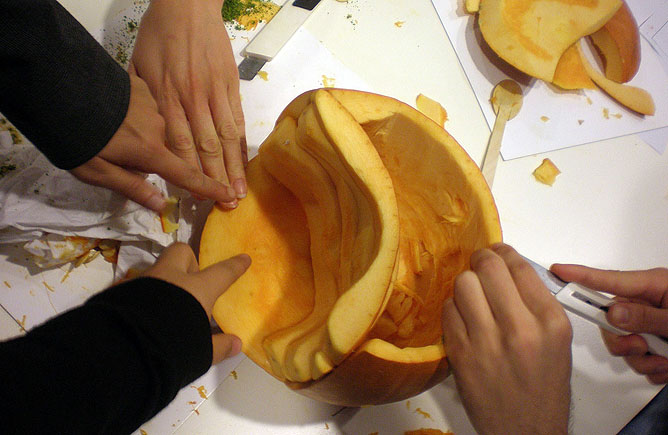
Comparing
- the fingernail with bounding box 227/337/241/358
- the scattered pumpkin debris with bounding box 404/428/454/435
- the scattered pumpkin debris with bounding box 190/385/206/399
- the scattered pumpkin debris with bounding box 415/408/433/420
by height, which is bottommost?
the scattered pumpkin debris with bounding box 404/428/454/435

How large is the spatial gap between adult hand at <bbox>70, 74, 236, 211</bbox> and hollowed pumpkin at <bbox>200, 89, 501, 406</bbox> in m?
0.05

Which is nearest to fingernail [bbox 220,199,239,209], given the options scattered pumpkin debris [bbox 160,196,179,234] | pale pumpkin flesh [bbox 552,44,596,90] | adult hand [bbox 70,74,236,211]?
adult hand [bbox 70,74,236,211]

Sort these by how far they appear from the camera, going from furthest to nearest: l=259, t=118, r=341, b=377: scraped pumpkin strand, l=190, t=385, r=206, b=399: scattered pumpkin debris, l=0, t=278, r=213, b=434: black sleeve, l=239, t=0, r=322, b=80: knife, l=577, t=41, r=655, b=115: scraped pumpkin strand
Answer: l=577, t=41, r=655, b=115: scraped pumpkin strand, l=239, t=0, r=322, b=80: knife, l=190, t=385, r=206, b=399: scattered pumpkin debris, l=259, t=118, r=341, b=377: scraped pumpkin strand, l=0, t=278, r=213, b=434: black sleeve

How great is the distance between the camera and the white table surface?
67 centimetres

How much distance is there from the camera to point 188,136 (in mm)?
625

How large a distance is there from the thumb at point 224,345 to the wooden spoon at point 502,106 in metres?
0.64

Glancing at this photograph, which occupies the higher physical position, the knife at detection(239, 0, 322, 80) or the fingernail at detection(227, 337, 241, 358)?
the knife at detection(239, 0, 322, 80)

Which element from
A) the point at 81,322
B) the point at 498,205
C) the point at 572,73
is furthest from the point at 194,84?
the point at 572,73

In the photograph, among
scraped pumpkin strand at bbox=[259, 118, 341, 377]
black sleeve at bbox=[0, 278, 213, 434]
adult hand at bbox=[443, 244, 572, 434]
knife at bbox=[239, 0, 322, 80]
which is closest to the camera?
black sleeve at bbox=[0, 278, 213, 434]

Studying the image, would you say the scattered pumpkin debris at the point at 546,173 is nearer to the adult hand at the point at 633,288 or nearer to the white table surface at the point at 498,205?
the white table surface at the point at 498,205

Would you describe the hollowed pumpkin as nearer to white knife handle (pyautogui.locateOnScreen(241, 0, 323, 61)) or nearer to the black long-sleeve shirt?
the black long-sleeve shirt

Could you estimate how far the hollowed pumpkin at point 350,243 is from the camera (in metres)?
0.47

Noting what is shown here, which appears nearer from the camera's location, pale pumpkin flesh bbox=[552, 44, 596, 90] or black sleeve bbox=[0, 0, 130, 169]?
black sleeve bbox=[0, 0, 130, 169]

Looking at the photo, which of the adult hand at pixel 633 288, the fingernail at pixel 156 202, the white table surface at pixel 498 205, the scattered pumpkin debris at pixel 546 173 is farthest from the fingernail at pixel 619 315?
the fingernail at pixel 156 202
